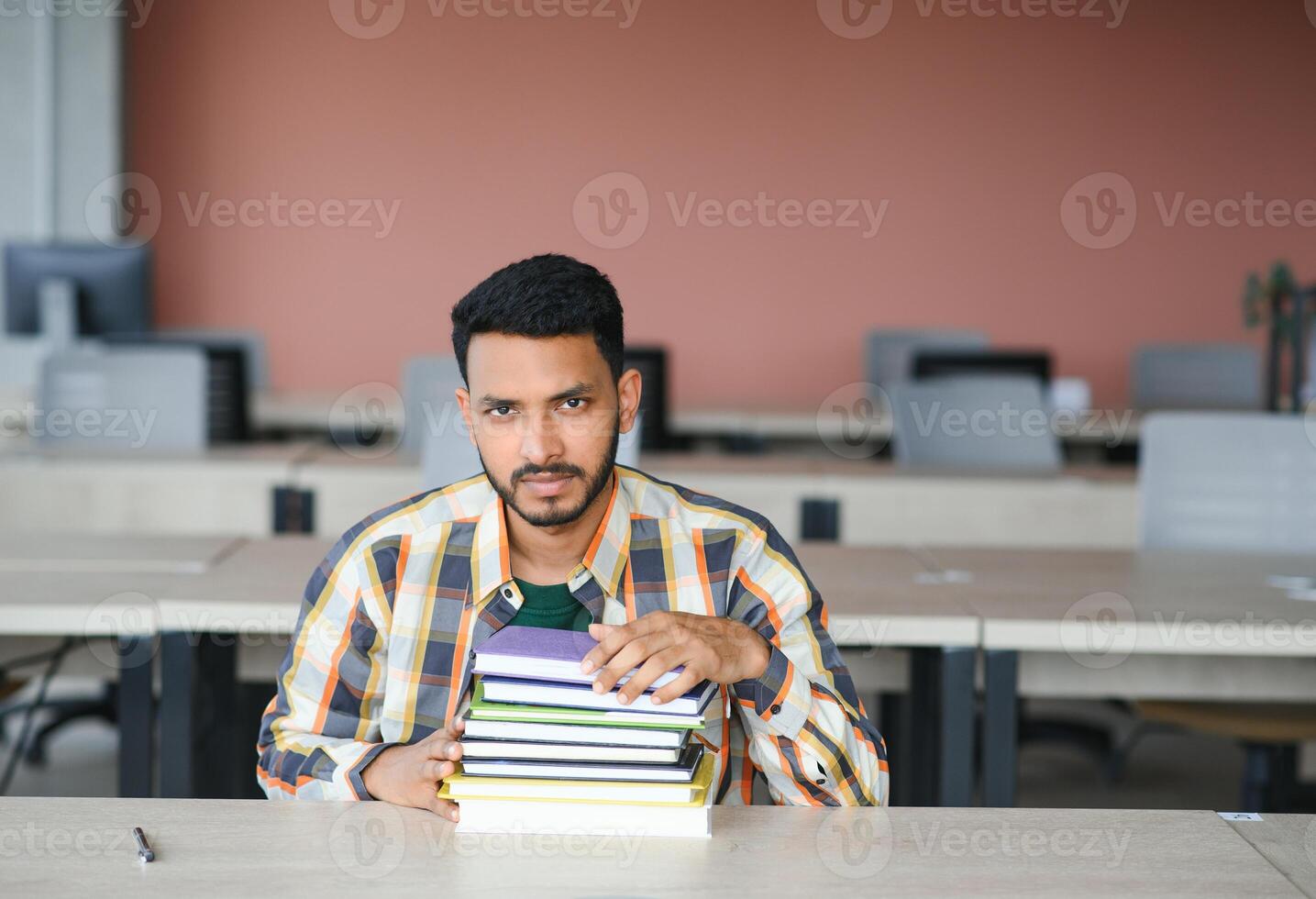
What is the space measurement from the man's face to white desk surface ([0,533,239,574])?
0.95 metres

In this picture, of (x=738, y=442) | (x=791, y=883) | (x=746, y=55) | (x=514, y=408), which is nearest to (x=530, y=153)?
(x=746, y=55)

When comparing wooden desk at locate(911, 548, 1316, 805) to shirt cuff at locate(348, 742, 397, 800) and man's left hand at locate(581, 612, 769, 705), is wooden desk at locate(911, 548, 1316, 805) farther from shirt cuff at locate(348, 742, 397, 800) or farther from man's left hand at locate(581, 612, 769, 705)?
shirt cuff at locate(348, 742, 397, 800)

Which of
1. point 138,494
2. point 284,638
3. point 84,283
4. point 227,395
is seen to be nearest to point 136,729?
point 284,638

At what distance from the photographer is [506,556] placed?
4.59 feet

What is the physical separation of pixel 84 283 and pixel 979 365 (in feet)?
9.31

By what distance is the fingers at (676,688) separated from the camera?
3.69 feet

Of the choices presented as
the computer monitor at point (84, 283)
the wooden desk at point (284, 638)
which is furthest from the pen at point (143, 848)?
the computer monitor at point (84, 283)

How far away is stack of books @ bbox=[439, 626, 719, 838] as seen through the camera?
112cm

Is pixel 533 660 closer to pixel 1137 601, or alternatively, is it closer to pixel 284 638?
pixel 284 638

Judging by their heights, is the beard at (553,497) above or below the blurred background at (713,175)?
below

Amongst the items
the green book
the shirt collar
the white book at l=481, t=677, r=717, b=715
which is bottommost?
the green book

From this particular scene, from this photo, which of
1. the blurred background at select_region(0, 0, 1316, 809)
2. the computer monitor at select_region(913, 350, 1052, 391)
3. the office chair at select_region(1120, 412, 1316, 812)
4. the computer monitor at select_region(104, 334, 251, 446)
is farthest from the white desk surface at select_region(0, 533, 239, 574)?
the blurred background at select_region(0, 0, 1316, 809)

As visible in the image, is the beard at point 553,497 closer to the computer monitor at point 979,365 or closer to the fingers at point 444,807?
the fingers at point 444,807

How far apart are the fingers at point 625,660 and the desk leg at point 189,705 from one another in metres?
0.92
